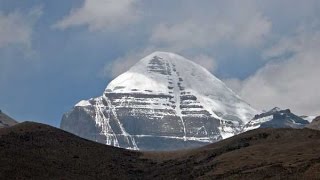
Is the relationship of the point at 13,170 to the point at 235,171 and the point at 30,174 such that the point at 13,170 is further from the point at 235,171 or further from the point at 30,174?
the point at 235,171

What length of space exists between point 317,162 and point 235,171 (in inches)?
925

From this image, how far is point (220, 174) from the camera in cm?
19925

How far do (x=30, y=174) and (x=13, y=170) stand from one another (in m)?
4.83

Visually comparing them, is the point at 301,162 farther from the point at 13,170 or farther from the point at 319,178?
the point at 13,170

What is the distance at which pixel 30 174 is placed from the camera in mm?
197250

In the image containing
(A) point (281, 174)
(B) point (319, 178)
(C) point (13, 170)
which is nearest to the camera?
(B) point (319, 178)

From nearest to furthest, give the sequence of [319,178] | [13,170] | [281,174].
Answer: [319,178]
[281,174]
[13,170]

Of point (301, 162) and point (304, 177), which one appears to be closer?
point (304, 177)

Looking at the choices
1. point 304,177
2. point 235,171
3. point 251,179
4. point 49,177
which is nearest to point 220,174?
point 235,171

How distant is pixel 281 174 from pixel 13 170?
73675 millimetres

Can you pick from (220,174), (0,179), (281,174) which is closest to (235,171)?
(220,174)

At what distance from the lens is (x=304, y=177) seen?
17525cm

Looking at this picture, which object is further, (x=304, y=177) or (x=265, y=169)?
(x=265, y=169)

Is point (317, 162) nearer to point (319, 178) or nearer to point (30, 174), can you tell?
point (319, 178)
